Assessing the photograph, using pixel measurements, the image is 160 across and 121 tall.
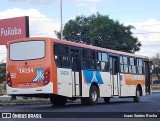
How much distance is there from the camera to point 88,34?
229ft

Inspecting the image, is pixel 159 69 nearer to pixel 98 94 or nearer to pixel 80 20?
pixel 80 20

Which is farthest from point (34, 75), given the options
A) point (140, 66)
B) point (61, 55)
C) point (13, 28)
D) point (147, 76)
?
Answer: point (13, 28)

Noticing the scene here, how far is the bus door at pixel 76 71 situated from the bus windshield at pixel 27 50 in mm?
1914

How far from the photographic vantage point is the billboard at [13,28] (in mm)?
29484

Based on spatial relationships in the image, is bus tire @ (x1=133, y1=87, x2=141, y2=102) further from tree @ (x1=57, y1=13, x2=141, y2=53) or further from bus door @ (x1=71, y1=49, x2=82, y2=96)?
tree @ (x1=57, y1=13, x2=141, y2=53)

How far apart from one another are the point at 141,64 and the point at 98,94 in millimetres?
6904

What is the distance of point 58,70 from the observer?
17.7 meters

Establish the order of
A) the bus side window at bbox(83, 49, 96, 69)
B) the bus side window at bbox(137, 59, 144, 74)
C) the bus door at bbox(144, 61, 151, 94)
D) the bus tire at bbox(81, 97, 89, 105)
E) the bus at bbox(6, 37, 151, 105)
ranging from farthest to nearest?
1. the bus door at bbox(144, 61, 151, 94)
2. the bus side window at bbox(137, 59, 144, 74)
3. the bus tire at bbox(81, 97, 89, 105)
4. the bus side window at bbox(83, 49, 96, 69)
5. the bus at bbox(6, 37, 151, 105)

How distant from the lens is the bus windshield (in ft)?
58.0

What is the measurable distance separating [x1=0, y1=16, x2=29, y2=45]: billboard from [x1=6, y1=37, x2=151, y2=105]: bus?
8.92 metres

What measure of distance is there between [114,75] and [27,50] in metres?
6.74

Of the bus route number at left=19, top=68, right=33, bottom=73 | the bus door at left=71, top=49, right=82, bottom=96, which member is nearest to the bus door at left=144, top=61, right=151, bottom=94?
the bus door at left=71, top=49, right=82, bottom=96

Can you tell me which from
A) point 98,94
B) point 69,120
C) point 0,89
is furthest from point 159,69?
point 69,120

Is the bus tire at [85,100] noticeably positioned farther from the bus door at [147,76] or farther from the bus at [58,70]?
the bus door at [147,76]
